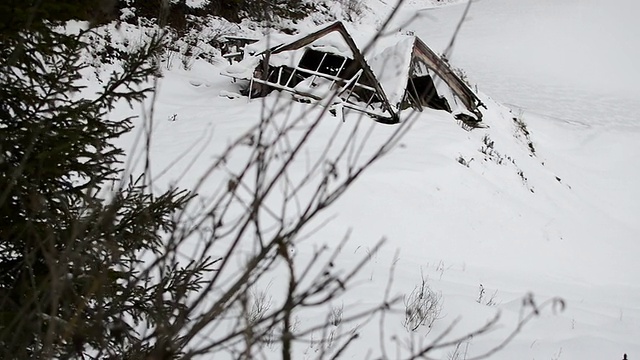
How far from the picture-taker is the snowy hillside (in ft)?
13.9

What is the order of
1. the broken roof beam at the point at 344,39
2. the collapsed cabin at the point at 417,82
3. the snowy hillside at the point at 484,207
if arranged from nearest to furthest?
the snowy hillside at the point at 484,207 < the broken roof beam at the point at 344,39 < the collapsed cabin at the point at 417,82

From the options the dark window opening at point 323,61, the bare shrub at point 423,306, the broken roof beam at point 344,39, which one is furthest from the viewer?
the dark window opening at point 323,61

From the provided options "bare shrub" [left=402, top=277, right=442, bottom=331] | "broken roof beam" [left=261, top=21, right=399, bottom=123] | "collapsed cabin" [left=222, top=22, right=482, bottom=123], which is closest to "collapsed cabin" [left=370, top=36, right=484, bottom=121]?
"collapsed cabin" [left=222, top=22, right=482, bottom=123]

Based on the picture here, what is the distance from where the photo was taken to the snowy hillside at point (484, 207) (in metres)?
4.24

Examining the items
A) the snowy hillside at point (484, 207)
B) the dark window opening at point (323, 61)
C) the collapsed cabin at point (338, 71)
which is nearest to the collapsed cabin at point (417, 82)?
the collapsed cabin at point (338, 71)

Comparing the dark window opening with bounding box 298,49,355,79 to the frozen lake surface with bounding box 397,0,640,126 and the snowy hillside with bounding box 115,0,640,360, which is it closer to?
the snowy hillside with bounding box 115,0,640,360

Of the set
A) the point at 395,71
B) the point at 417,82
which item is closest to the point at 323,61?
the point at 395,71

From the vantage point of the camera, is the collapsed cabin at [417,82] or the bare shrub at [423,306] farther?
the collapsed cabin at [417,82]

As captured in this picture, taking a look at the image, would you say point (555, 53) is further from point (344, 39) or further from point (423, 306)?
point (423, 306)

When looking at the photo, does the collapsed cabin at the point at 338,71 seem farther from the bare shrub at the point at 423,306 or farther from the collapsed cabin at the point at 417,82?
the bare shrub at the point at 423,306

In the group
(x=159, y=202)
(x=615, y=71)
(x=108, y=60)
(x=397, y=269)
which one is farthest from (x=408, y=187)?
(x=615, y=71)

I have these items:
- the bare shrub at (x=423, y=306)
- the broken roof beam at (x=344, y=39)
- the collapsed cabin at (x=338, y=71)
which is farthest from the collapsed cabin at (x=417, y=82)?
Answer: the bare shrub at (x=423, y=306)

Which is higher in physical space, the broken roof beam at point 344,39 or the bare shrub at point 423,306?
the broken roof beam at point 344,39

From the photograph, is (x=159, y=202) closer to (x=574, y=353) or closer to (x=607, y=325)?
(x=574, y=353)
